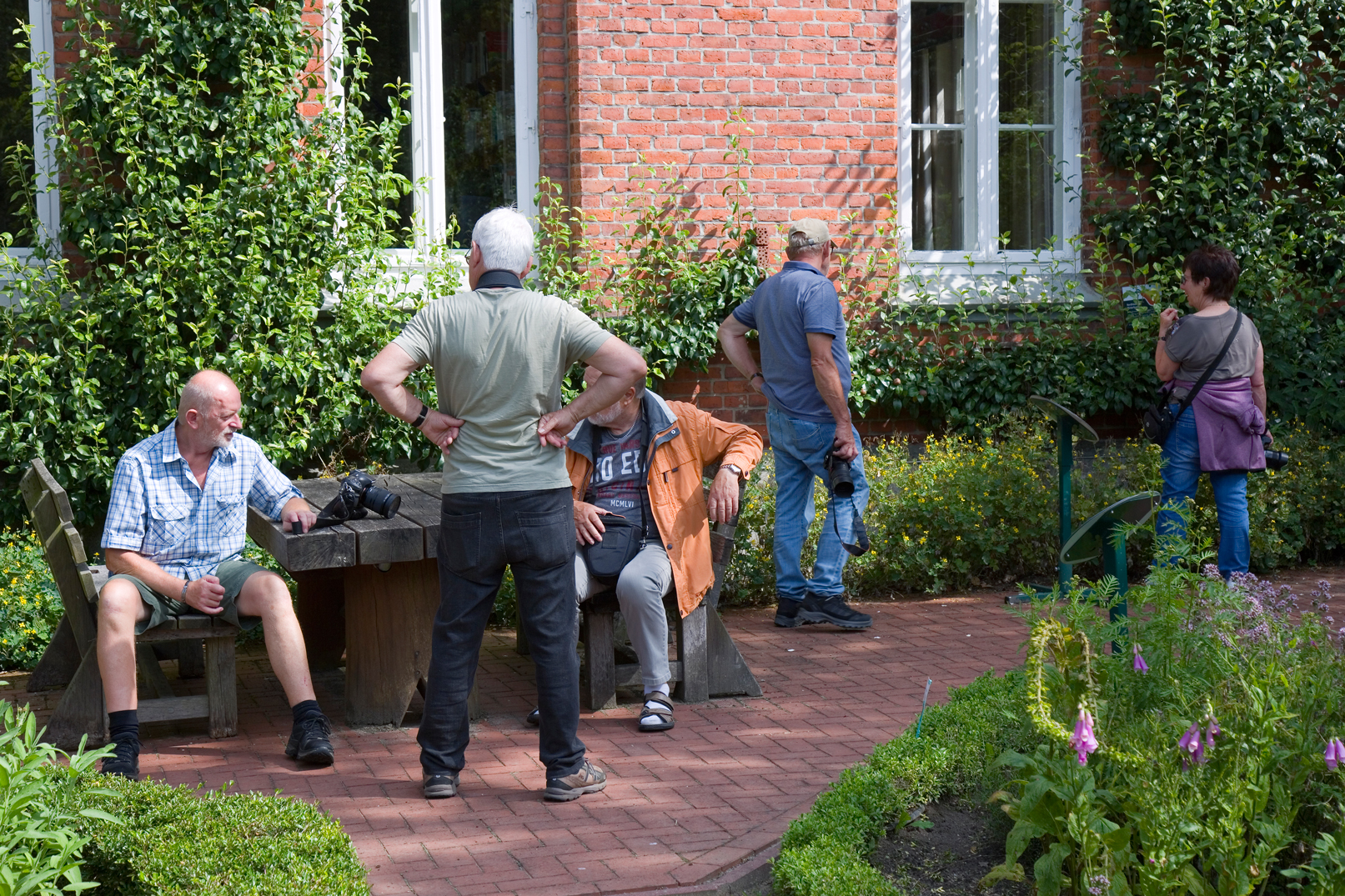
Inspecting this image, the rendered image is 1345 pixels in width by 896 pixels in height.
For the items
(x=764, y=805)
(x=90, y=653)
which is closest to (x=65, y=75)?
(x=90, y=653)

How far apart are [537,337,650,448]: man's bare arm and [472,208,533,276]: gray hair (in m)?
0.43

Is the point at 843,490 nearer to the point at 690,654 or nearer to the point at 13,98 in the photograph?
the point at 690,654

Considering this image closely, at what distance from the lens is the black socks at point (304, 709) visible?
16.9ft

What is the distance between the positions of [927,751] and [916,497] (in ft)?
13.0

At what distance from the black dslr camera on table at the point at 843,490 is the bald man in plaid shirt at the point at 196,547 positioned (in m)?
2.76

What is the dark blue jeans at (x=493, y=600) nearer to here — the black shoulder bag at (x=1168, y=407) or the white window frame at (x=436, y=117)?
the black shoulder bag at (x=1168, y=407)

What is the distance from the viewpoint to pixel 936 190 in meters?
9.90

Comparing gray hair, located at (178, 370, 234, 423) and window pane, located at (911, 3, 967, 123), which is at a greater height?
window pane, located at (911, 3, 967, 123)

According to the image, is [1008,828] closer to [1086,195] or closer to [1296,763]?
[1296,763]

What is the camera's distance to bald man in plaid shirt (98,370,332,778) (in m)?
5.09

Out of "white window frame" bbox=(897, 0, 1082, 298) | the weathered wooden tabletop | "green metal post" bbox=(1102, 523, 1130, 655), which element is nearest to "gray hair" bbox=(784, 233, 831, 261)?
the weathered wooden tabletop

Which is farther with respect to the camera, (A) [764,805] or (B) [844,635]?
(B) [844,635]

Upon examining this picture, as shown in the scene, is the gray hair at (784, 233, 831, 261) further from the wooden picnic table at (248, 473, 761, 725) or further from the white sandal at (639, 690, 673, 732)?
the white sandal at (639, 690, 673, 732)

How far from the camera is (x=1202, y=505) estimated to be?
27.6 ft
